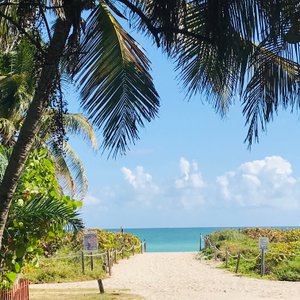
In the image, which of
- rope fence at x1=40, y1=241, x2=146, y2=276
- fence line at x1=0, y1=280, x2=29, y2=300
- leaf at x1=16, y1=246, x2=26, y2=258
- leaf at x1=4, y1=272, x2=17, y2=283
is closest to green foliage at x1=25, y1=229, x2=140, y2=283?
rope fence at x1=40, y1=241, x2=146, y2=276

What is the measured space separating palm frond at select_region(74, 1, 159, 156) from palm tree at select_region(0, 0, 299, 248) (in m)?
0.01

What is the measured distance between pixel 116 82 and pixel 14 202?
2237 mm

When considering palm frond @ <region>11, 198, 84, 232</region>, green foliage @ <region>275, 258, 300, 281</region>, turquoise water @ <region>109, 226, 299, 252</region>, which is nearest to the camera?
palm frond @ <region>11, 198, 84, 232</region>

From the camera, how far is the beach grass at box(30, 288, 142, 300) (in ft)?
46.7

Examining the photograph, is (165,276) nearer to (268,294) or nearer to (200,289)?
(200,289)

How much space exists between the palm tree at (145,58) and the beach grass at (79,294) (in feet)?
28.4

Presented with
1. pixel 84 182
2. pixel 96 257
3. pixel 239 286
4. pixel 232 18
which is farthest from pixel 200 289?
pixel 232 18

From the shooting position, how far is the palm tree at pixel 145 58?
4965 millimetres

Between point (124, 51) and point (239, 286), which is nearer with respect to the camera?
point (124, 51)

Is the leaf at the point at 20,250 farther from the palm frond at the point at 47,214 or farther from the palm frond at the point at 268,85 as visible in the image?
the palm frond at the point at 268,85

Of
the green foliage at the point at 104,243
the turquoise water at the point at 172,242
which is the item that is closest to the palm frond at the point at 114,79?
the green foliage at the point at 104,243

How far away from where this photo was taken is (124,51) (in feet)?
21.1

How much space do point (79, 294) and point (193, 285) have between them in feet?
13.4

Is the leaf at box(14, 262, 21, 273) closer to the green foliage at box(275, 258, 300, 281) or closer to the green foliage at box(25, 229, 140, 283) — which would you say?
the green foliage at box(25, 229, 140, 283)
